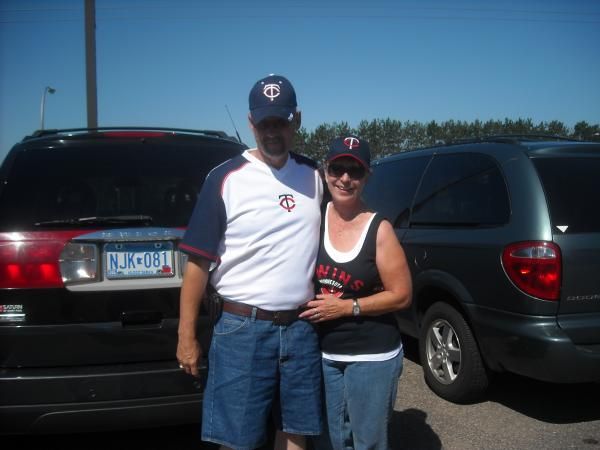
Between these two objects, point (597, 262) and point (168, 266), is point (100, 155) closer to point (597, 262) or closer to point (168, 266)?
point (168, 266)

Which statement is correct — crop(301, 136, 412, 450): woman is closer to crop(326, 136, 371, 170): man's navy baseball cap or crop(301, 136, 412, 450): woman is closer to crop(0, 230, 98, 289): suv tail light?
crop(326, 136, 371, 170): man's navy baseball cap

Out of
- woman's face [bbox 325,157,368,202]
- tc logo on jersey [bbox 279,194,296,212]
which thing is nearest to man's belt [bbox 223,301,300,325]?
tc logo on jersey [bbox 279,194,296,212]

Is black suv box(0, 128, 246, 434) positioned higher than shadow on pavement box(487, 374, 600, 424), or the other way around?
black suv box(0, 128, 246, 434)

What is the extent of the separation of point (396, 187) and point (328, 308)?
2.88 m

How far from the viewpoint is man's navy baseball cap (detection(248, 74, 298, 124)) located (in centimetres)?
207

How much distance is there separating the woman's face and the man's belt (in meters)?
0.49

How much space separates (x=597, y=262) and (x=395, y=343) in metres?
1.60

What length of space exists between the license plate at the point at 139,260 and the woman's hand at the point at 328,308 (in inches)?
32.7

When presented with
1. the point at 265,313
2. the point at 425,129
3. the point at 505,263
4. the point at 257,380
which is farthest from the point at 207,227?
the point at 425,129

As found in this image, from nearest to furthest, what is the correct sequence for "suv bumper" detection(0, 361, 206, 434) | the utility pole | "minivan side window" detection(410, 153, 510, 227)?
"suv bumper" detection(0, 361, 206, 434), "minivan side window" detection(410, 153, 510, 227), the utility pole

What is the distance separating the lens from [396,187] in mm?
4758

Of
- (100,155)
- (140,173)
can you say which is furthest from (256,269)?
(100,155)

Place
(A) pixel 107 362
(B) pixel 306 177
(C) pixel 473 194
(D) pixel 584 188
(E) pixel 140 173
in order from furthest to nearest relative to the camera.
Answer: (C) pixel 473 194 < (D) pixel 584 188 < (E) pixel 140 173 < (A) pixel 107 362 < (B) pixel 306 177

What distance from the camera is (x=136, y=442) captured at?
3219 millimetres
